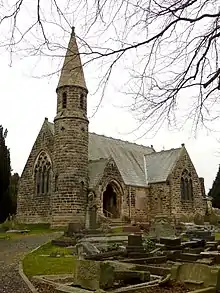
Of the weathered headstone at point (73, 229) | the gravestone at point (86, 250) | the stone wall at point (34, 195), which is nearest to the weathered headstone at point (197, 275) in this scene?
the gravestone at point (86, 250)

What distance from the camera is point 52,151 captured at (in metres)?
32.2

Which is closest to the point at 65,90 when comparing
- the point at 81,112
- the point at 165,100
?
the point at 81,112

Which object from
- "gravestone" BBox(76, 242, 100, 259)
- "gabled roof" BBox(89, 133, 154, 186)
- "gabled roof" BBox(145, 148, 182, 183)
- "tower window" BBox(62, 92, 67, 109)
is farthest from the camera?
"gabled roof" BBox(145, 148, 182, 183)

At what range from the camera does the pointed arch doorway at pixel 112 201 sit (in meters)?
32.7

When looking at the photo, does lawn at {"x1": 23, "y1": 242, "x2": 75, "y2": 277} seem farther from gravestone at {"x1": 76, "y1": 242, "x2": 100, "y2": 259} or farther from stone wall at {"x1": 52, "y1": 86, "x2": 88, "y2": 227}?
stone wall at {"x1": 52, "y1": 86, "x2": 88, "y2": 227}

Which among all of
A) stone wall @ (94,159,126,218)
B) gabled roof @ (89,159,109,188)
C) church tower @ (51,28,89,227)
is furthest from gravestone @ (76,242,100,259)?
gabled roof @ (89,159,109,188)

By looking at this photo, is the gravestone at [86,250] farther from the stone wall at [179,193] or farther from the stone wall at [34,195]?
the stone wall at [179,193]

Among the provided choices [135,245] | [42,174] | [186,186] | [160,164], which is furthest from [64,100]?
[135,245]

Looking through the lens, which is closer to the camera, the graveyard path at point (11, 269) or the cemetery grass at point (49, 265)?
the graveyard path at point (11, 269)

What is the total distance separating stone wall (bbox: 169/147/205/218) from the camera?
3516cm

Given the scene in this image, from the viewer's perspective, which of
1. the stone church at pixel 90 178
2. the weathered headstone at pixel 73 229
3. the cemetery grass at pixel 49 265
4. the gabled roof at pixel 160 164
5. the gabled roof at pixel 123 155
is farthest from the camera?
the gabled roof at pixel 160 164

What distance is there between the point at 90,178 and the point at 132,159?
8788mm

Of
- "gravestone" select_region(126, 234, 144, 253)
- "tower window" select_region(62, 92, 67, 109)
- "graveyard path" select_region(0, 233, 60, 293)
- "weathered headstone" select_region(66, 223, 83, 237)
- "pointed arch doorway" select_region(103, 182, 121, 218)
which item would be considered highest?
"tower window" select_region(62, 92, 67, 109)

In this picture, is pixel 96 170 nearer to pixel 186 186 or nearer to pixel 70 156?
pixel 70 156
